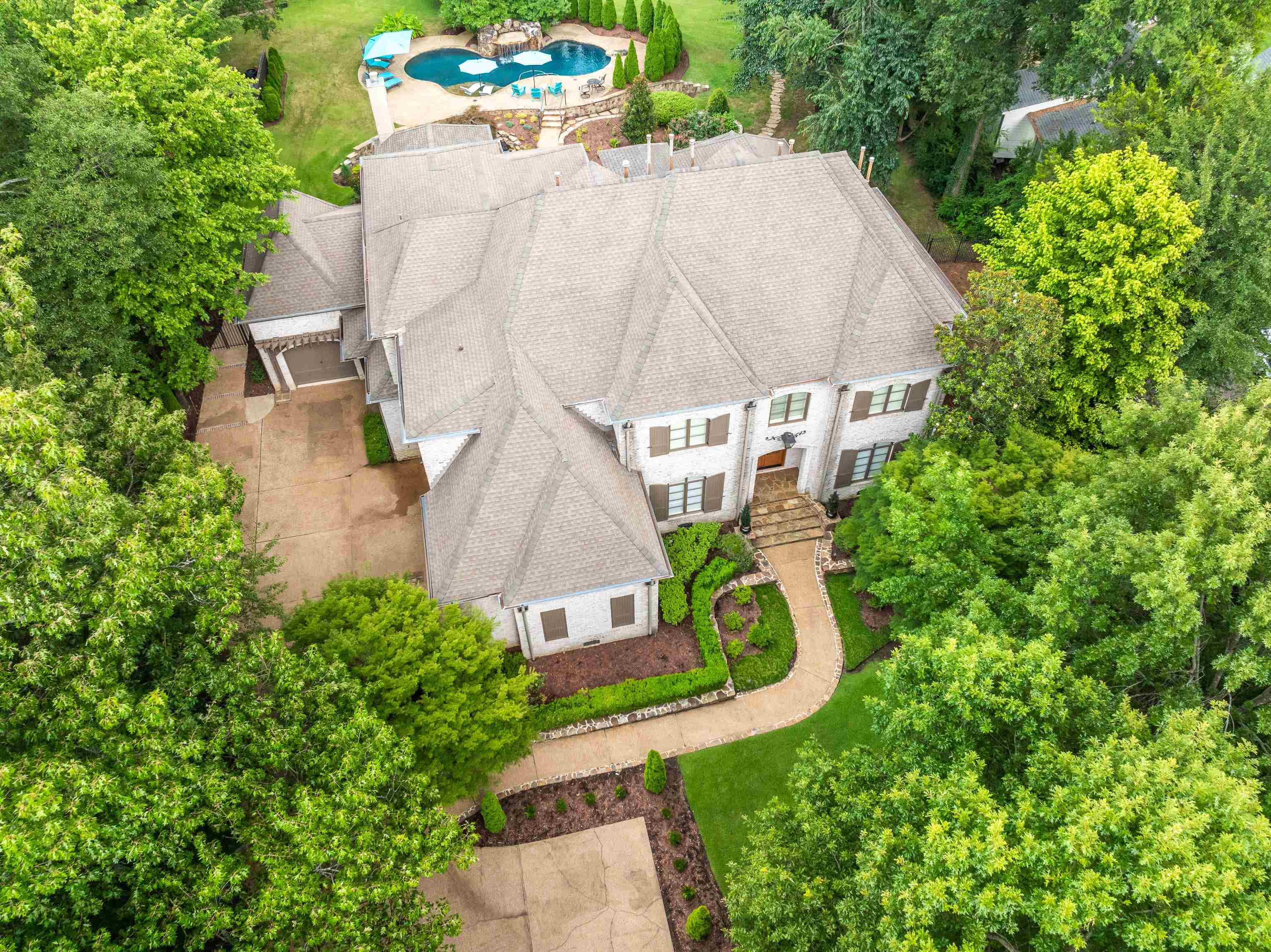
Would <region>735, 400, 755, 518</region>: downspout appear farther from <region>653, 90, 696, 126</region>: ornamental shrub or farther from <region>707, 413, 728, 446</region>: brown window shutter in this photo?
<region>653, 90, 696, 126</region>: ornamental shrub

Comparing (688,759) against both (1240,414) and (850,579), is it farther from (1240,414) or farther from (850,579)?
(1240,414)

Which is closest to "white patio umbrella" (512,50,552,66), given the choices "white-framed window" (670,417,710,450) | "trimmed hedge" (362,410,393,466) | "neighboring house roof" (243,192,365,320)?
"neighboring house roof" (243,192,365,320)

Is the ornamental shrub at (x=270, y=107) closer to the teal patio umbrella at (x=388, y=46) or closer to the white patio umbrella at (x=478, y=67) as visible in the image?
the teal patio umbrella at (x=388, y=46)

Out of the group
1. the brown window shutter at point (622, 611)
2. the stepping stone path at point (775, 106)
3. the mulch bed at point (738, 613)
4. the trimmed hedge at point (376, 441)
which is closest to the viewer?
the brown window shutter at point (622, 611)

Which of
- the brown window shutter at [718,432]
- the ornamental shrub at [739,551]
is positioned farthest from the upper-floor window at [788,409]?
the ornamental shrub at [739,551]

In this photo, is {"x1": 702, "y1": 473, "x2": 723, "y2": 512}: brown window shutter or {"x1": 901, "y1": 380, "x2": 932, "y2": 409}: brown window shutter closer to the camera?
{"x1": 901, "y1": 380, "x2": 932, "y2": 409}: brown window shutter
